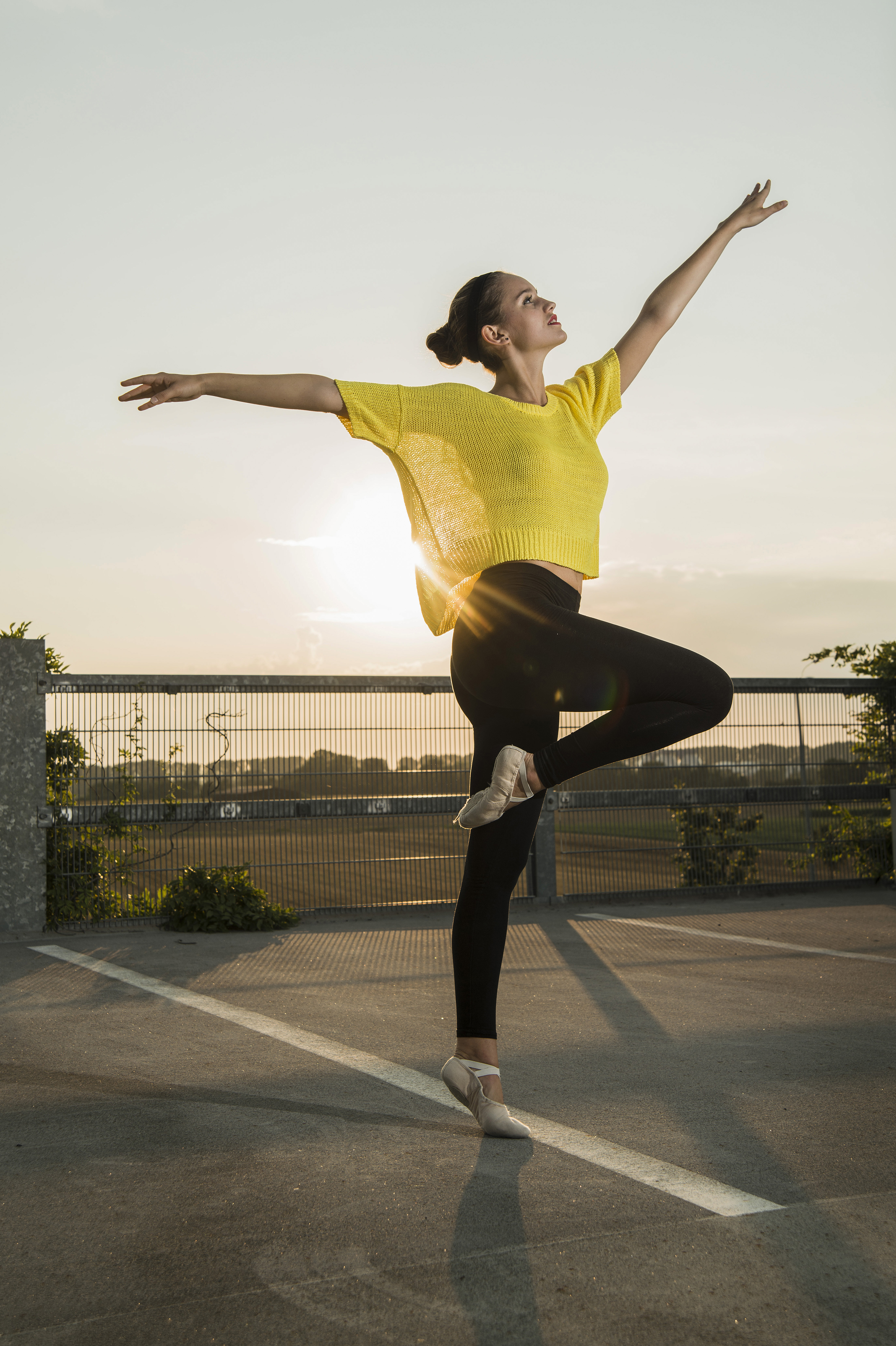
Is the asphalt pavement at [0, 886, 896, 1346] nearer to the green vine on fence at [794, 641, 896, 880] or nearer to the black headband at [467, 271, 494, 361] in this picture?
the black headband at [467, 271, 494, 361]

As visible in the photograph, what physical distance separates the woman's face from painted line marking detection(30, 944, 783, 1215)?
2012 millimetres

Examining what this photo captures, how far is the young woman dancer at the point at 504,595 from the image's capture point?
2.42m

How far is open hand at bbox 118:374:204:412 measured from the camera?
2.40 m

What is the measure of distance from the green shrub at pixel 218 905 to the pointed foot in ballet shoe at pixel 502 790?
4.76 m

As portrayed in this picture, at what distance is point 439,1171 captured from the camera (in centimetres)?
223

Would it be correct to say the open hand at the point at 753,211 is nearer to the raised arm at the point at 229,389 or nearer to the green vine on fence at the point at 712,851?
the raised arm at the point at 229,389

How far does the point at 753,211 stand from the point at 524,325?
1.00 meters

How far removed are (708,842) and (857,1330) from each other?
7.65 m

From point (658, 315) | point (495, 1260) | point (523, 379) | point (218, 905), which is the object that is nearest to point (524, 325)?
point (523, 379)

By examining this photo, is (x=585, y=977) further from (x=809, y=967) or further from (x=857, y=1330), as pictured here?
(x=857, y=1330)

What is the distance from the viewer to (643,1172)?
2.18 meters

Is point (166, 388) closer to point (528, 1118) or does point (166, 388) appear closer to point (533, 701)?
point (533, 701)

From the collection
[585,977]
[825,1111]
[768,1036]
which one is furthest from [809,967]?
[825,1111]

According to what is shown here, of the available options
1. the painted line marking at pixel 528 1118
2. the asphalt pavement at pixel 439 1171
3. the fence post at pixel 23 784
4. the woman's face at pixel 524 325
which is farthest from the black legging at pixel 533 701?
the fence post at pixel 23 784
